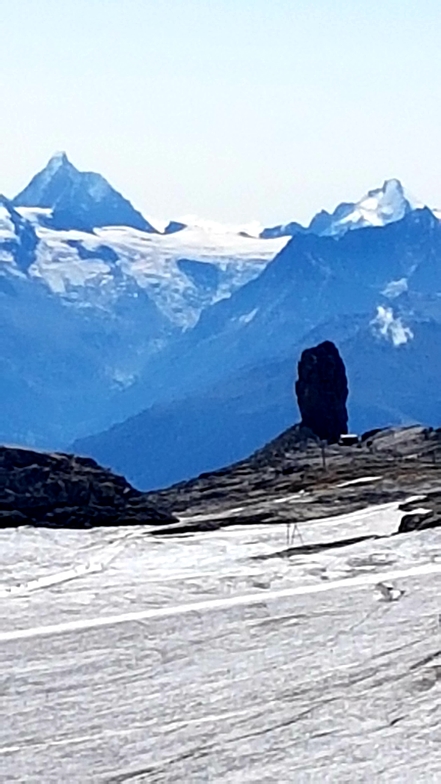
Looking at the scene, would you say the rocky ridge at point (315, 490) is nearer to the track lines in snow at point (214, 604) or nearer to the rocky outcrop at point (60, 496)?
the rocky outcrop at point (60, 496)

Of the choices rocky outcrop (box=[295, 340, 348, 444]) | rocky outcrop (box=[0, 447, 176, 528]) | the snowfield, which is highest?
rocky outcrop (box=[295, 340, 348, 444])

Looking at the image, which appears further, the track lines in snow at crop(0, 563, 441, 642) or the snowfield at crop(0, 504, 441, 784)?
the track lines in snow at crop(0, 563, 441, 642)

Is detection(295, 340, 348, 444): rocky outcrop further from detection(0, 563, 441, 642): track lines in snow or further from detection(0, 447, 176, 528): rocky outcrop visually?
detection(0, 563, 441, 642): track lines in snow

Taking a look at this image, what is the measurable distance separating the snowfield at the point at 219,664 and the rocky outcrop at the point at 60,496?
2.53 ft

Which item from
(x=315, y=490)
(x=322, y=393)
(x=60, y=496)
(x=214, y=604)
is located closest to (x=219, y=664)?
(x=214, y=604)

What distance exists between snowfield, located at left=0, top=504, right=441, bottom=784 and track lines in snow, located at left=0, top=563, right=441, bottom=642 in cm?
1

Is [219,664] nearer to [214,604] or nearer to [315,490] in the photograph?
[214,604]

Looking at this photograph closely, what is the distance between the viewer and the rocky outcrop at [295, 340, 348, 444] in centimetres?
2300

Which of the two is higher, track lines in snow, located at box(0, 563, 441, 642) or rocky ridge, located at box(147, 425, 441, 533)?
rocky ridge, located at box(147, 425, 441, 533)

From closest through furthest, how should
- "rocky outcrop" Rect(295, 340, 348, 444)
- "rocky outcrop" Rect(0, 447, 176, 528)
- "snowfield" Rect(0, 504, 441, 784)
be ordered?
"snowfield" Rect(0, 504, 441, 784)
"rocky outcrop" Rect(0, 447, 176, 528)
"rocky outcrop" Rect(295, 340, 348, 444)

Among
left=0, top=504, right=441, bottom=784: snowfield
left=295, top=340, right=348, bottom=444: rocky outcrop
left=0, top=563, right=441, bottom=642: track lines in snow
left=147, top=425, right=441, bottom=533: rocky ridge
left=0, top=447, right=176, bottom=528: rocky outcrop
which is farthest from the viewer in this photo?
left=295, top=340, right=348, bottom=444: rocky outcrop

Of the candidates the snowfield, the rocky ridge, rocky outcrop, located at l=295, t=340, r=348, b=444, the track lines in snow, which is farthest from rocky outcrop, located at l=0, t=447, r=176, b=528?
rocky outcrop, located at l=295, t=340, r=348, b=444

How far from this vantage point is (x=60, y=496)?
9.59m

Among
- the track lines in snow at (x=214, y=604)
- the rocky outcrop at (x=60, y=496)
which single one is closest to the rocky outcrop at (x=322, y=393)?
the rocky outcrop at (x=60, y=496)
